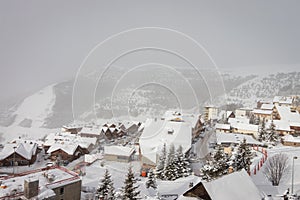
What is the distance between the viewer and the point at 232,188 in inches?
553

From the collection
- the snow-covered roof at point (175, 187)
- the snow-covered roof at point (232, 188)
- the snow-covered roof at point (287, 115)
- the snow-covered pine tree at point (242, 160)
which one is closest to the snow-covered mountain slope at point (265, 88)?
the snow-covered roof at point (287, 115)

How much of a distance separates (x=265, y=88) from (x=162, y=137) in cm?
13106

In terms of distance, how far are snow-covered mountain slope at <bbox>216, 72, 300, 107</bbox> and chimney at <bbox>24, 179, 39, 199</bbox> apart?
351 ft

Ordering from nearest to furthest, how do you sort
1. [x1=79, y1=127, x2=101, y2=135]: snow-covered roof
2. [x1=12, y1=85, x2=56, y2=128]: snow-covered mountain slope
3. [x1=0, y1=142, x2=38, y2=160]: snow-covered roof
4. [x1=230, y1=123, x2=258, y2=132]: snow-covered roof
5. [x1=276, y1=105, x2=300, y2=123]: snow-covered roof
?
[x1=0, y1=142, x2=38, y2=160]: snow-covered roof → [x1=230, y1=123, x2=258, y2=132]: snow-covered roof → [x1=276, y1=105, x2=300, y2=123]: snow-covered roof → [x1=79, y1=127, x2=101, y2=135]: snow-covered roof → [x1=12, y1=85, x2=56, y2=128]: snow-covered mountain slope

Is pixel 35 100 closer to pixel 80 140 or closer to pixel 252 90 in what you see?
pixel 80 140

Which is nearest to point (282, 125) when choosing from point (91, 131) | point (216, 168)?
point (216, 168)

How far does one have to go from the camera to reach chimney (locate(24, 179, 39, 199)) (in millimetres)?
14008

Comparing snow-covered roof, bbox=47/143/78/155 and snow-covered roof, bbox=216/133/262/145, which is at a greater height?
snow-covered roof, bbox=216/133/262/145

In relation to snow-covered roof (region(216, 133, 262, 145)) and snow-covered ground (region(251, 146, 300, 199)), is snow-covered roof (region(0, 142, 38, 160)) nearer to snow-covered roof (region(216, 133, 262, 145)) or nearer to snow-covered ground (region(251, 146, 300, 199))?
snow-covered roof (region(216, 133, 262, 145))

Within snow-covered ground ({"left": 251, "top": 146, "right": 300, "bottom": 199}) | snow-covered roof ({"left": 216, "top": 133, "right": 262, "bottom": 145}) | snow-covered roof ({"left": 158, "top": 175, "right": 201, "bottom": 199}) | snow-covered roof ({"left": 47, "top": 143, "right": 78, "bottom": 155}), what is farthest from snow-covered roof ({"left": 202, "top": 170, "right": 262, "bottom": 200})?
snow-covered roof ({"left": 47, "top": 143, "right": 78, "bottom": 155})

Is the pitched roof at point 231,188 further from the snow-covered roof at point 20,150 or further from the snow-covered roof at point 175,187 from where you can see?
the snow-covered roof at point 20,150

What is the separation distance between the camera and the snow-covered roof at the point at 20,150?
3412cm

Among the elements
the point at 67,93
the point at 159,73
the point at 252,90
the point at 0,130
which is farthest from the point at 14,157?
the point at 252,90

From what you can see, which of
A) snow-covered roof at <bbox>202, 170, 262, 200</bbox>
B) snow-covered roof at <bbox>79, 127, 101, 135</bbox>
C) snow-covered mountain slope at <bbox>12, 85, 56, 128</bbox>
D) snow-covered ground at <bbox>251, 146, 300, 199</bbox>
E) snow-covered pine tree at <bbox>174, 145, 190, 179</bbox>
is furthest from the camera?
snow-covered mountain slope at <bbox>12, 85, 56, 128</bbox>
